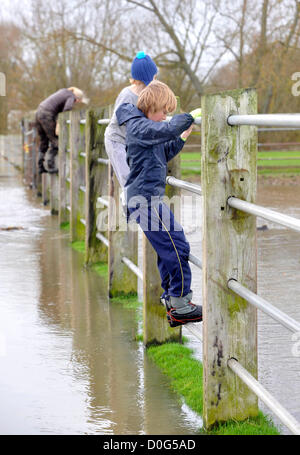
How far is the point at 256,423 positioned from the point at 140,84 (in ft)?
7.59

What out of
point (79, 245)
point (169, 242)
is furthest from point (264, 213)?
point (79, 245)

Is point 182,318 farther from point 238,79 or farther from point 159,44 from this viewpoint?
point 159,44

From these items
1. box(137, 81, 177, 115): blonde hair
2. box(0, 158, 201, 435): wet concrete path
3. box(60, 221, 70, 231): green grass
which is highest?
box(137, 81, 177, 115): blonde hair

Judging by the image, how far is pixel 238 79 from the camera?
28.9 metres

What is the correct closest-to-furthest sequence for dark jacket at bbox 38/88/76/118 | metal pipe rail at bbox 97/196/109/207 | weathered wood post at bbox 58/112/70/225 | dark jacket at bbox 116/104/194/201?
dark jacket at bbox 116/104/194/201, metal pipe rail at bbox 97/196/109/207, weathered wood post at bbox 58/112/70/225, dark jacket at bbox 38/88/76/118

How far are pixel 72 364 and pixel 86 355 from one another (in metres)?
0.19

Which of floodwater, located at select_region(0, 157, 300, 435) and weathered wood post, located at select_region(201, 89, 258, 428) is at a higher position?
weathered wood post, located at select_region(201, 89, 258, 428)

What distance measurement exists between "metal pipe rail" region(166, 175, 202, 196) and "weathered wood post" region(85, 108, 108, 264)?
8.56ft

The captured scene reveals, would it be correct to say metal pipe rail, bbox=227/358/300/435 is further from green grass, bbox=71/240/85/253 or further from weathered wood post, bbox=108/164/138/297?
green grass, bbox=71/240/85/253

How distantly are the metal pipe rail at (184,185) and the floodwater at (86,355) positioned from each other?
0.99m

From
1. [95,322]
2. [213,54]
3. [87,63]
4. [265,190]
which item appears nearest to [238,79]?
[213,54]

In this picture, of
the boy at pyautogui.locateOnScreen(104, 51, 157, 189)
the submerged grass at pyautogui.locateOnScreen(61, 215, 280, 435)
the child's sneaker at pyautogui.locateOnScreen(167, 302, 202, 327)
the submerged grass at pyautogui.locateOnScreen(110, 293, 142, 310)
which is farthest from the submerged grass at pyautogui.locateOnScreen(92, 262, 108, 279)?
the child's sneaker at pyautogui.locateOnScreen(167, 302, 202, 327)

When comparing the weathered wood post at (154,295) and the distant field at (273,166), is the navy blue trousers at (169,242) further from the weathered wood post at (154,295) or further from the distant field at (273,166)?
the distant field at (273,166)

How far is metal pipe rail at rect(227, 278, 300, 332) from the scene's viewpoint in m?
2.68
